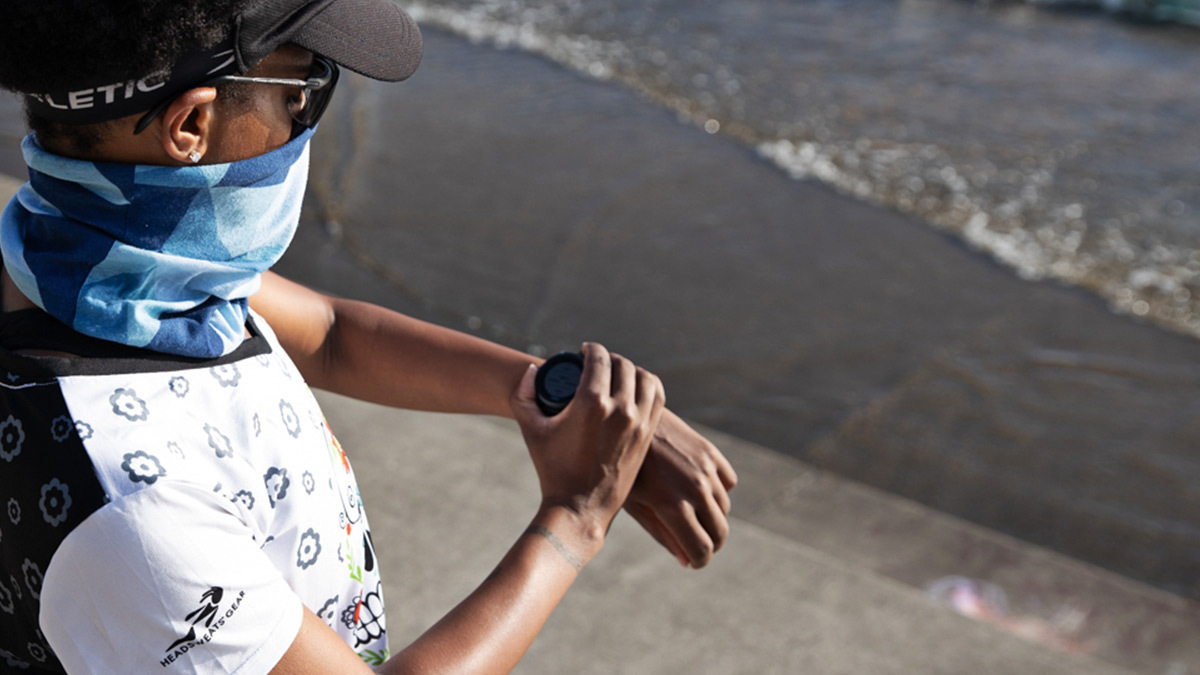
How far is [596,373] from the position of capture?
1477mm

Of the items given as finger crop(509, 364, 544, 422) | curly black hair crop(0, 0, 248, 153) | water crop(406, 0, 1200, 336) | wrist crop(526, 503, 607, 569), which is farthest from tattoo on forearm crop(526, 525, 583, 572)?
water crop(406, 0, 1200, 336)

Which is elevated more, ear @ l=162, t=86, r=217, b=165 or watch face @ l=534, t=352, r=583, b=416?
ear @ l=162, t=86, r=217, b=165

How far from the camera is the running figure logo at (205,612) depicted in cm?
102

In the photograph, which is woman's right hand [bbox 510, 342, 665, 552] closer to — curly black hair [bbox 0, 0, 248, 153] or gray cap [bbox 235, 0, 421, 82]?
gray cap [bbox 235, 0, 421, 82]

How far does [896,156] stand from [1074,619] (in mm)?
4886

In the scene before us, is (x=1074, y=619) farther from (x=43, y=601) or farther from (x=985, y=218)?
(x=985, y=218)

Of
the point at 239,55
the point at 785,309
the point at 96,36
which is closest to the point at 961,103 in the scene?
the point at 785,309

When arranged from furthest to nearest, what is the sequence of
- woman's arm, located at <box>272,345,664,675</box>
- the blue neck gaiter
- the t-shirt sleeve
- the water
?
1. the water
2. woman's arm, located at <box>272,345,664,675</box>
3. the blue neck gaiter
4. the t-shirt sleeve

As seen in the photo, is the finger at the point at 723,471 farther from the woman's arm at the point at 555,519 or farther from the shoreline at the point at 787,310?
the shoreline at the point at 787,310

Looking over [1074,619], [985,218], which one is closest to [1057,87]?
[985,218]

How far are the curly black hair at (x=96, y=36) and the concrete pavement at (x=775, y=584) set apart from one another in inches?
80.3

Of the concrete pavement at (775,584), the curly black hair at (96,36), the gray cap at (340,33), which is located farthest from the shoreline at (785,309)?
the curly black hair at (96,36)

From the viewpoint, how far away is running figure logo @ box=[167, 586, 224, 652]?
3.35ft

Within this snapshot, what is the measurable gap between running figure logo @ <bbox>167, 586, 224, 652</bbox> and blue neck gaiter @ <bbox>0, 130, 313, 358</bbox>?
26cm
